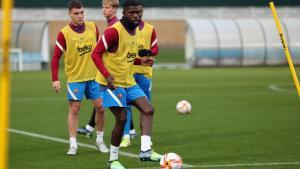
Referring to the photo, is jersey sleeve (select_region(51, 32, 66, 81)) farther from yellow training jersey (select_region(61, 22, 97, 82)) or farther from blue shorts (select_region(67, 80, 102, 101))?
blue shorts (select_region(67, 80, 102, 101))

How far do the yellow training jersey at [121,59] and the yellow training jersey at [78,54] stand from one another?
195cm

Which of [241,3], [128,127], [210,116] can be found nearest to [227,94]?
[210,116]

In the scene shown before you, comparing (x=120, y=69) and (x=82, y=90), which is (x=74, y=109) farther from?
(x=120, y=69)

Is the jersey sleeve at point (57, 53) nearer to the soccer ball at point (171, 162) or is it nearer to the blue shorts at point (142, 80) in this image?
the blue shorts at point (142, 80)

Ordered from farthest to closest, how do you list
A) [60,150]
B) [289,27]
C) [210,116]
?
1. [289,27]
2. [210,116]
3. [60,150]

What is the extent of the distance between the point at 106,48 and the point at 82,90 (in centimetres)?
227

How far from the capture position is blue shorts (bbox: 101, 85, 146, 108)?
10.8 m

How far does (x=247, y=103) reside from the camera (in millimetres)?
22688

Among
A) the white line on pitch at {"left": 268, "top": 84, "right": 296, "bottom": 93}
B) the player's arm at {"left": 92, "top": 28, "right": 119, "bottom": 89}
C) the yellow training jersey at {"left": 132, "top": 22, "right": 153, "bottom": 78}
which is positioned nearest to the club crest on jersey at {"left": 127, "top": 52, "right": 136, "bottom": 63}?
the player's arm at {"left": 92, "top": 28, "right": 119, "bottom": 89}

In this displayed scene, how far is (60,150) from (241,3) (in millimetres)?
44372

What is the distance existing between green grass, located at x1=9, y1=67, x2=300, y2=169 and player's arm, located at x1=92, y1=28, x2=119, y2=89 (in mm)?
1418

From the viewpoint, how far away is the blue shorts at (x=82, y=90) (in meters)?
12.8

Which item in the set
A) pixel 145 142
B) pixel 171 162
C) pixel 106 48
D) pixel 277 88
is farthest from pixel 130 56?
pixel 277 88

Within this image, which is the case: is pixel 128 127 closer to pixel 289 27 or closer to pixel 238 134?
pixel 238 134
